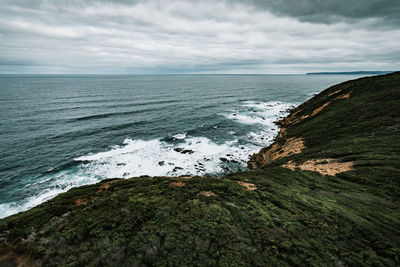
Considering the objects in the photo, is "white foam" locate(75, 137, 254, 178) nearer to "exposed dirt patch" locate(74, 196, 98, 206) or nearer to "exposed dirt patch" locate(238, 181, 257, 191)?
"exposed dirt patch" locate(238, 181, 257, 191)

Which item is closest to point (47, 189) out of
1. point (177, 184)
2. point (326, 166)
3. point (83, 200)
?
point (83, 200)

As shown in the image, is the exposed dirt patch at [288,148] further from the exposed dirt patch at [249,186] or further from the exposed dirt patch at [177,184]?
the exposed dirt patch at [177,184]

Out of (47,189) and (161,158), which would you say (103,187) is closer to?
(47,189)

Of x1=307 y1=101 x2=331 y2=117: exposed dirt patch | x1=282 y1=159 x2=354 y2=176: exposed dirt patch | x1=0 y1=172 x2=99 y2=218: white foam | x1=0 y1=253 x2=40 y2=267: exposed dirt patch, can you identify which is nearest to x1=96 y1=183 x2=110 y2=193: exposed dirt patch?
x1=0 y1=253 x2=40 y2=267: exposed dirt patch

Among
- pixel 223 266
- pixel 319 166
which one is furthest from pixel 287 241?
pixel 319 166

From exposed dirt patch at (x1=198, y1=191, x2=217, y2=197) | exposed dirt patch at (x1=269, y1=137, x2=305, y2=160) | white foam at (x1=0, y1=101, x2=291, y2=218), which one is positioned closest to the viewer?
exposed dirt patch at (x1=198, y1=191, x2=217, y2=197)

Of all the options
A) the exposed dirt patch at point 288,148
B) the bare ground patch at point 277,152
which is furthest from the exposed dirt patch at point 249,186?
the exposed dirt patch at point 288,148
